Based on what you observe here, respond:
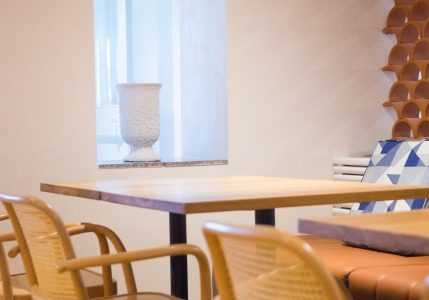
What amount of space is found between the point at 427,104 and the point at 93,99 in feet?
6.23

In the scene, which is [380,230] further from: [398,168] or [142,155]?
[142,155]

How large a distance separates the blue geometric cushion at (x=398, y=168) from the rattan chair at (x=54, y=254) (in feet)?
5.76

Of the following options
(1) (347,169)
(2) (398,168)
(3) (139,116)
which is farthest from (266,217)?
(1) (347,169)

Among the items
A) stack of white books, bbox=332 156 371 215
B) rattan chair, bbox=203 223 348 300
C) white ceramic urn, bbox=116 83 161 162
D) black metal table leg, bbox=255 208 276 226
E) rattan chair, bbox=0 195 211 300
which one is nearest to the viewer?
rattan chair, bbox=203 223 348 300

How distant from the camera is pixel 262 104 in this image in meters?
4.88

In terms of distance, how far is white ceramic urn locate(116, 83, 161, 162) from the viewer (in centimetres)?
454

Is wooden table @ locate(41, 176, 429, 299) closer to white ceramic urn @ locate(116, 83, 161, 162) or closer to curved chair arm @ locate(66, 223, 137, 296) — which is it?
curved chair arm @ locate(66, 223, 137, 296)

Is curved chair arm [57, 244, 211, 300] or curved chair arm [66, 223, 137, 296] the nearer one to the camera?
curved chair arm [57, 244, 211, 300]

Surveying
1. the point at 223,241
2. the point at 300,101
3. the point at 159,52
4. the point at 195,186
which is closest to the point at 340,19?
the point at 300,101

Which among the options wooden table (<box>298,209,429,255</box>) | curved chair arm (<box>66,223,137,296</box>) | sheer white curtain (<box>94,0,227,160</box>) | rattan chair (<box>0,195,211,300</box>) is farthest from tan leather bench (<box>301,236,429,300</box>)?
sheer white curtain (<box>94,0,227,160</box>)

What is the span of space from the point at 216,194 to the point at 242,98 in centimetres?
223

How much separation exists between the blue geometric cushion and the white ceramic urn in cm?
115

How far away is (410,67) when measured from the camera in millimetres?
5121

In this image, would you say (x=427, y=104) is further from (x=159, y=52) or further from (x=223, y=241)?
(x=223, y=241)
